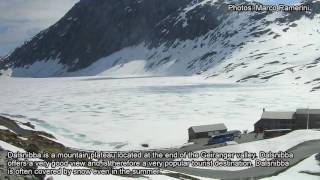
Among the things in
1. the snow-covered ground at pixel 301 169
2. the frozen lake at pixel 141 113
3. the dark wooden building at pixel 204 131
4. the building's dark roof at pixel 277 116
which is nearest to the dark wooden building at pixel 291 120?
the building's dark roof at pixel 277 116

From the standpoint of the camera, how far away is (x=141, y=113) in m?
118

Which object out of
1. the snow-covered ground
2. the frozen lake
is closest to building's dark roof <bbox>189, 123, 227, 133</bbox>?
the frozen lake

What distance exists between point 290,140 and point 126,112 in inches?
2309

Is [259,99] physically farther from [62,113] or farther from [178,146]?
[178,146]

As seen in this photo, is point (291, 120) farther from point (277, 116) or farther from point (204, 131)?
point (204, 131)

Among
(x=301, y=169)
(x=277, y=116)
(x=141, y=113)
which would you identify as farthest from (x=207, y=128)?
(x=301, y=169)

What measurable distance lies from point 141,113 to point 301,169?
73.6m

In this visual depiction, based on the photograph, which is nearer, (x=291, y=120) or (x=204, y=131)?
(x=291, y=120)

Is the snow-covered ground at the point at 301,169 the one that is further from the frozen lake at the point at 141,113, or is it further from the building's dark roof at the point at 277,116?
the frozen lake at the point at 141,113

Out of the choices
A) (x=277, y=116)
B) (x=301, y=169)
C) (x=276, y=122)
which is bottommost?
(x=301, y=169)

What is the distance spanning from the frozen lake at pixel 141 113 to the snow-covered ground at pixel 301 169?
3403 cm

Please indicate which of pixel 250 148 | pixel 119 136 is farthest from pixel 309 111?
pixel 119 136

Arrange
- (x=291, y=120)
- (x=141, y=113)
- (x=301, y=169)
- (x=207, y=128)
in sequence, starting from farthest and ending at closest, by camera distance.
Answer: (x=141, y=113) → (x=207, y=128) → (x=291, y=120) → (x=301, y=169)

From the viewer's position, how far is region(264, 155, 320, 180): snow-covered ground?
43.4 metres
